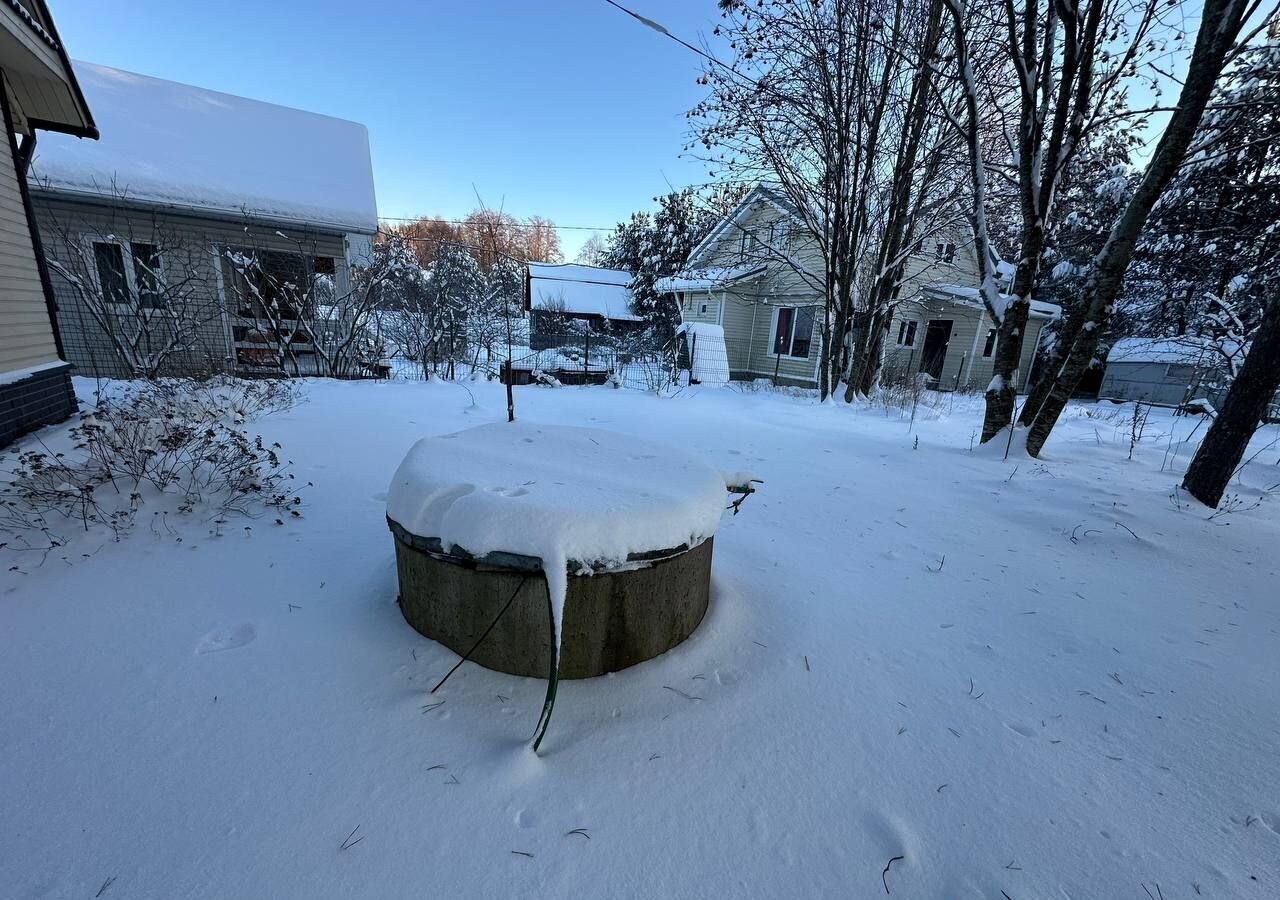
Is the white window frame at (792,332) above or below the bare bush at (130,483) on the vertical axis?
above

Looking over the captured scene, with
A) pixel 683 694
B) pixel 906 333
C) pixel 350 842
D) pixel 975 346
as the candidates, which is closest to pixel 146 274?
pixel 350 842

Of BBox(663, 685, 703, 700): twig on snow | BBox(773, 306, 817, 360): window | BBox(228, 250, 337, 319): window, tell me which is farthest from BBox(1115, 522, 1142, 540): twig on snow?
BBox(773, 306, 817, 360): window

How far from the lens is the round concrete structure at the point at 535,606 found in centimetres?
161

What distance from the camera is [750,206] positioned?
43.9 feet

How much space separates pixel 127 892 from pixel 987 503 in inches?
181

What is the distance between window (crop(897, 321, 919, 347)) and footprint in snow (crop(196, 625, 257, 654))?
15943 millimetres

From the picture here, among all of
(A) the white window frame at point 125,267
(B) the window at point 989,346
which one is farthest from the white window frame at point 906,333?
(A) the white window frame at point 125,267

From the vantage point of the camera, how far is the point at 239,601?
6.48 feet

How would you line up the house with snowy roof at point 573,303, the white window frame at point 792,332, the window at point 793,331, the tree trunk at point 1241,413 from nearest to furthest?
the tree trunk at point 1241,413
the white window frame at point 792,332
the window at point 793,331
the house with snowy roof at point 573,303

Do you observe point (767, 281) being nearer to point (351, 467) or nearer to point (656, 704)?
point (351, 467)

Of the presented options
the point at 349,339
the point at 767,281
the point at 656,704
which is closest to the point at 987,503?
the point at 656,704

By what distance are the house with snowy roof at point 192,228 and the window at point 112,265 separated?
3 cm

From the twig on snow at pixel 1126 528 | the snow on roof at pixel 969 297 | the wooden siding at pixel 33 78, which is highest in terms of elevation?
the wooden siding at pixel 33 78

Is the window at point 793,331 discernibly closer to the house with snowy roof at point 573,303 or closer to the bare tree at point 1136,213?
the house with snowy roof at point 573,303
